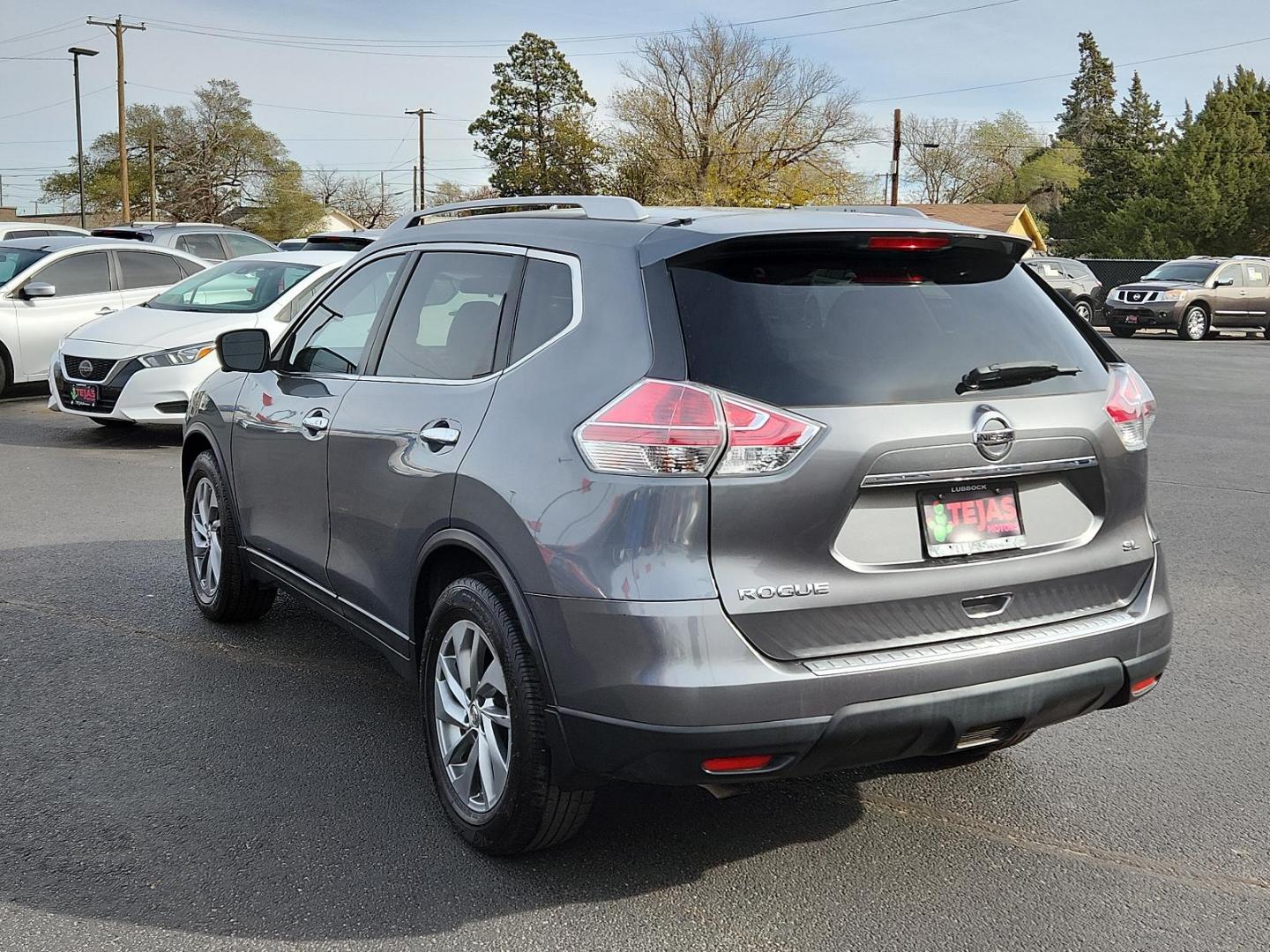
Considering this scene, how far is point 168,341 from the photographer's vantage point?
36.6ft

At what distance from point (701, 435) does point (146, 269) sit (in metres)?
13.6

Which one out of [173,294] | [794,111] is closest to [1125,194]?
[794,111]

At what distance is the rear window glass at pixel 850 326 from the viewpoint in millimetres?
2980

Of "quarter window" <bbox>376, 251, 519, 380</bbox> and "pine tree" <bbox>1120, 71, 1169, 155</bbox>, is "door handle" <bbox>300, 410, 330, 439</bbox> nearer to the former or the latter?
"quarter window" <bbox>376, 251, 519, 380</bbox>

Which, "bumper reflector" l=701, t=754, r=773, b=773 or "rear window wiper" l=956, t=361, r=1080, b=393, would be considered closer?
"bumper reflector" l=701, t=754, r=773, b=773

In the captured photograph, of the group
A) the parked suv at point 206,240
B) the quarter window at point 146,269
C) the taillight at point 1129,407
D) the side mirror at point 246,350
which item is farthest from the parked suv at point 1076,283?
the taillight at point 1129,407

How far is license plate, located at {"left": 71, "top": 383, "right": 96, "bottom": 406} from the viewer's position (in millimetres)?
11109

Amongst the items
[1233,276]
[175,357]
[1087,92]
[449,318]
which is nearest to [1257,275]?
[1233,276]

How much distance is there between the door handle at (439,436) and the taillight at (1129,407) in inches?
69.6

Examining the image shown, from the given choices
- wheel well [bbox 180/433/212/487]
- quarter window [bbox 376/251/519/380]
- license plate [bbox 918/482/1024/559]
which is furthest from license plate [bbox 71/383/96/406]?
license plate [bbox 918/482/1024/559]

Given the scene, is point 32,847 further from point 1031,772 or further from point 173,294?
point 173,294

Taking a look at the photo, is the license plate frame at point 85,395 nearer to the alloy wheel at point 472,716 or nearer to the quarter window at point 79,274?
the quarter window at point 79,274

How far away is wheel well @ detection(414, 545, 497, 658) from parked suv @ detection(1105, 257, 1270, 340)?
28.5 metres

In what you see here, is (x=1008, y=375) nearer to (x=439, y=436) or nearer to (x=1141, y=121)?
(x=439, y=436)
